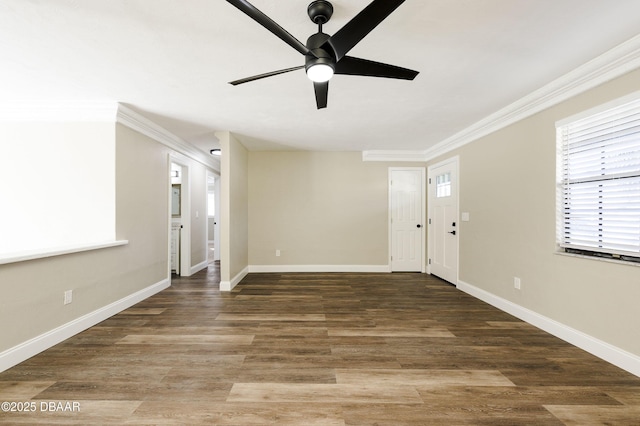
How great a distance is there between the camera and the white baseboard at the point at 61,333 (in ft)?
6.58

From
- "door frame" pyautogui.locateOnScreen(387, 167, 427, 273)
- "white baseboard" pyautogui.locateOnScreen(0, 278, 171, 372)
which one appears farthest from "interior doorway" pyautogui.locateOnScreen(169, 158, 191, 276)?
"door frame" pyautogui.locateOnScreen(387, 167, 427, 273)

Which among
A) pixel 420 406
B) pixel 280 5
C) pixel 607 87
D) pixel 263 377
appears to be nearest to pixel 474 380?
pixel 420 406

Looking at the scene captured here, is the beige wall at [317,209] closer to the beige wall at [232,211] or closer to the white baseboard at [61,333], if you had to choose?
the beige wall at [232,211]

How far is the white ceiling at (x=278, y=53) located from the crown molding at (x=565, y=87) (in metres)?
0.07

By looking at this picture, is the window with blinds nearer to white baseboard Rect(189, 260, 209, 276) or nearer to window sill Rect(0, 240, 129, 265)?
window sill Rect(0, 240, 129, 265)

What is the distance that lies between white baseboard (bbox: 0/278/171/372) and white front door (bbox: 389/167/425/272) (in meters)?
4.33

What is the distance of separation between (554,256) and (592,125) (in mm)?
1220

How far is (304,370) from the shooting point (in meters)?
1.97

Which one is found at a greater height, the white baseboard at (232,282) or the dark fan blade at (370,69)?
the dark fan blade at (370,69)

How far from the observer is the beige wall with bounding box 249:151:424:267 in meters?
5.25

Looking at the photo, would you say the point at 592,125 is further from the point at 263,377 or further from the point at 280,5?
the point at 263,377

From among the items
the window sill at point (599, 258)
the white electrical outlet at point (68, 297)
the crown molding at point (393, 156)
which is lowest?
the white electrical outlet at point (68, 297)

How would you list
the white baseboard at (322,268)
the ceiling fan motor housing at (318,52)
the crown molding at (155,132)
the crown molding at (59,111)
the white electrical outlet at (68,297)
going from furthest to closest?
the white baseboard at (322,268), the crown molding at (155,132), the crown molding at (59,111), the white electrical outlet at (68,297), the ceiling fan motor housing at (318,52)

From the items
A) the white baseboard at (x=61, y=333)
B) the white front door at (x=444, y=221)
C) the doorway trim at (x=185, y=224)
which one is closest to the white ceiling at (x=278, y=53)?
the white front door at (x=444, y=221)
